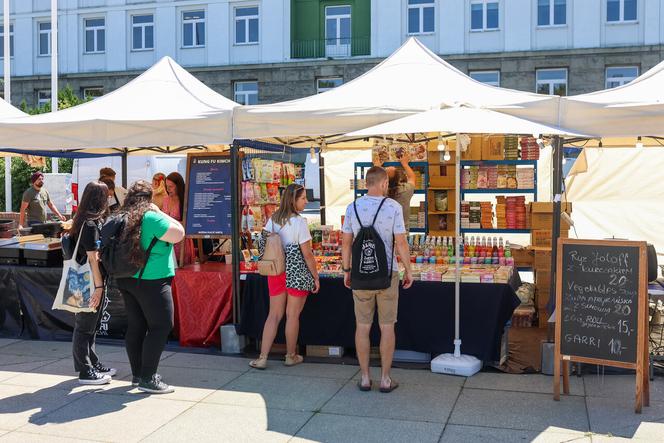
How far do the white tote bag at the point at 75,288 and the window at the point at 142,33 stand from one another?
25702mm

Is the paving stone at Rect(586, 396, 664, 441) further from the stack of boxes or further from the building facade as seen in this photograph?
the building facade

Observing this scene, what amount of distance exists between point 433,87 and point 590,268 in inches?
100

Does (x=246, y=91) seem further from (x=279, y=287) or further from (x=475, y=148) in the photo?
(x=279, y=287)

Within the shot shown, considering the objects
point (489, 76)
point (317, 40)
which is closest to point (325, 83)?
point (317, 40)

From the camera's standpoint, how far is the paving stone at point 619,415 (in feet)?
15.8

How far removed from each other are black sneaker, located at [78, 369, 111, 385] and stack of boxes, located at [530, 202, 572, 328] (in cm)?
490

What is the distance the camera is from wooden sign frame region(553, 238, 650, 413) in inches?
199

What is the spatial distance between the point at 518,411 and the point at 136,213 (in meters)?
3.20

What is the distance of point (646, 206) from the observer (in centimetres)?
1245

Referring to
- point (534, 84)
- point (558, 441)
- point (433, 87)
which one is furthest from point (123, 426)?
point (534, 84)

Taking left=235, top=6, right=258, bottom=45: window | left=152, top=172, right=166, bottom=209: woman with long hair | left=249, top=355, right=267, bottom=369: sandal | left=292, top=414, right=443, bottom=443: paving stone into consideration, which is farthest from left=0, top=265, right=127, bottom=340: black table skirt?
left=235, top=6, right=258, bottom=45: window

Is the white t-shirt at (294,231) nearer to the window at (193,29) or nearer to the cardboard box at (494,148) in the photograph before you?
the cardboard box at (494,148)

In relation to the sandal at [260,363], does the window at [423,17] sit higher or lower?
higher

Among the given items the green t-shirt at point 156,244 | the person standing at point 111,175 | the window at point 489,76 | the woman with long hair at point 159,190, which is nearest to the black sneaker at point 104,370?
the green t-shirt at point 156,244
